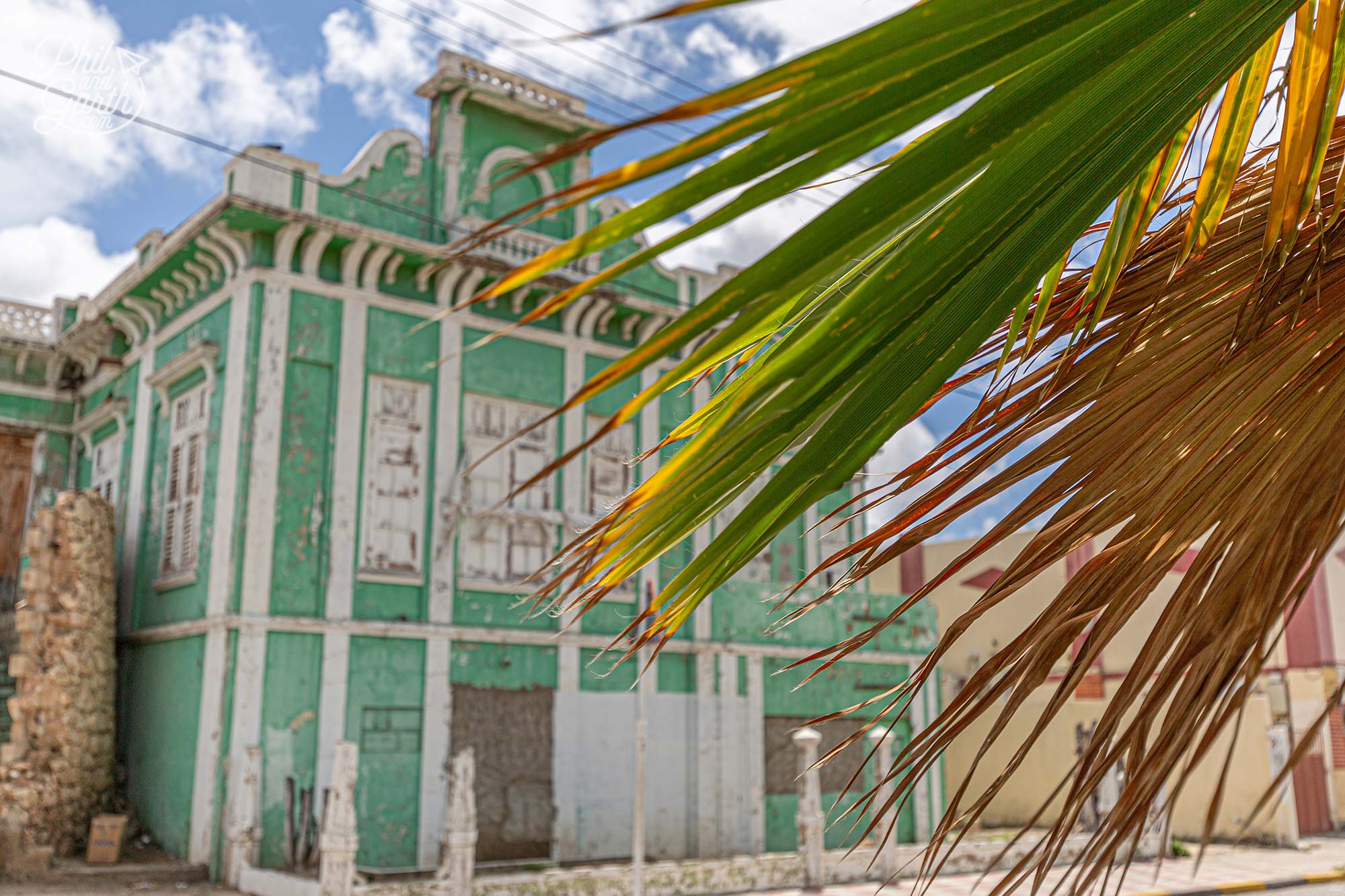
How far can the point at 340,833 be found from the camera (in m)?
10.7

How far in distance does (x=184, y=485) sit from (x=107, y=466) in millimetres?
3699

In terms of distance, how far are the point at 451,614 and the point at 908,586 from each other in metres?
13.3

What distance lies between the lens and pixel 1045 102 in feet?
2.65

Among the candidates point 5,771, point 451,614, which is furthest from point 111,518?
point 451,614

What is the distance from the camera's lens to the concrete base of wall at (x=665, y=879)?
11242mm

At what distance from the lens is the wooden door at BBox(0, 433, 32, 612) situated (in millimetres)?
18844

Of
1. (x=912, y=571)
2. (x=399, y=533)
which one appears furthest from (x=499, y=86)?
(x=912, y=571)

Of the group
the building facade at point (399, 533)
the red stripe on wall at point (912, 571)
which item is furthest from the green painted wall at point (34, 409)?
the red stripe on wall at point (912, 571)

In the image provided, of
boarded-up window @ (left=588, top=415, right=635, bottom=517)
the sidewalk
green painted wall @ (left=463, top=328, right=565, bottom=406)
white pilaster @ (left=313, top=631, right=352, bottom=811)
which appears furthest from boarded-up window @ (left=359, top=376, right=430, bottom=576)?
the sidewalk

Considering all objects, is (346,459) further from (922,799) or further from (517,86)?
(922,799)

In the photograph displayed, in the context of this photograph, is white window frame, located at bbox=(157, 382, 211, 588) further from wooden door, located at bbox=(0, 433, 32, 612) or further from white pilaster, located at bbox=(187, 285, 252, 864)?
wooden door, located at bbox=(0, 433, 32, 612)

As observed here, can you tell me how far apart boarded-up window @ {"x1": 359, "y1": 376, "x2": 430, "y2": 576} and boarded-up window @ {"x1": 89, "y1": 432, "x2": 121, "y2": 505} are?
4.97 metres

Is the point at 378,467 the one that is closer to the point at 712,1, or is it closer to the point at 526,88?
the point at 526,88

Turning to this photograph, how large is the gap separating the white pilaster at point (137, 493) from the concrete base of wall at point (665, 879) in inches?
236
